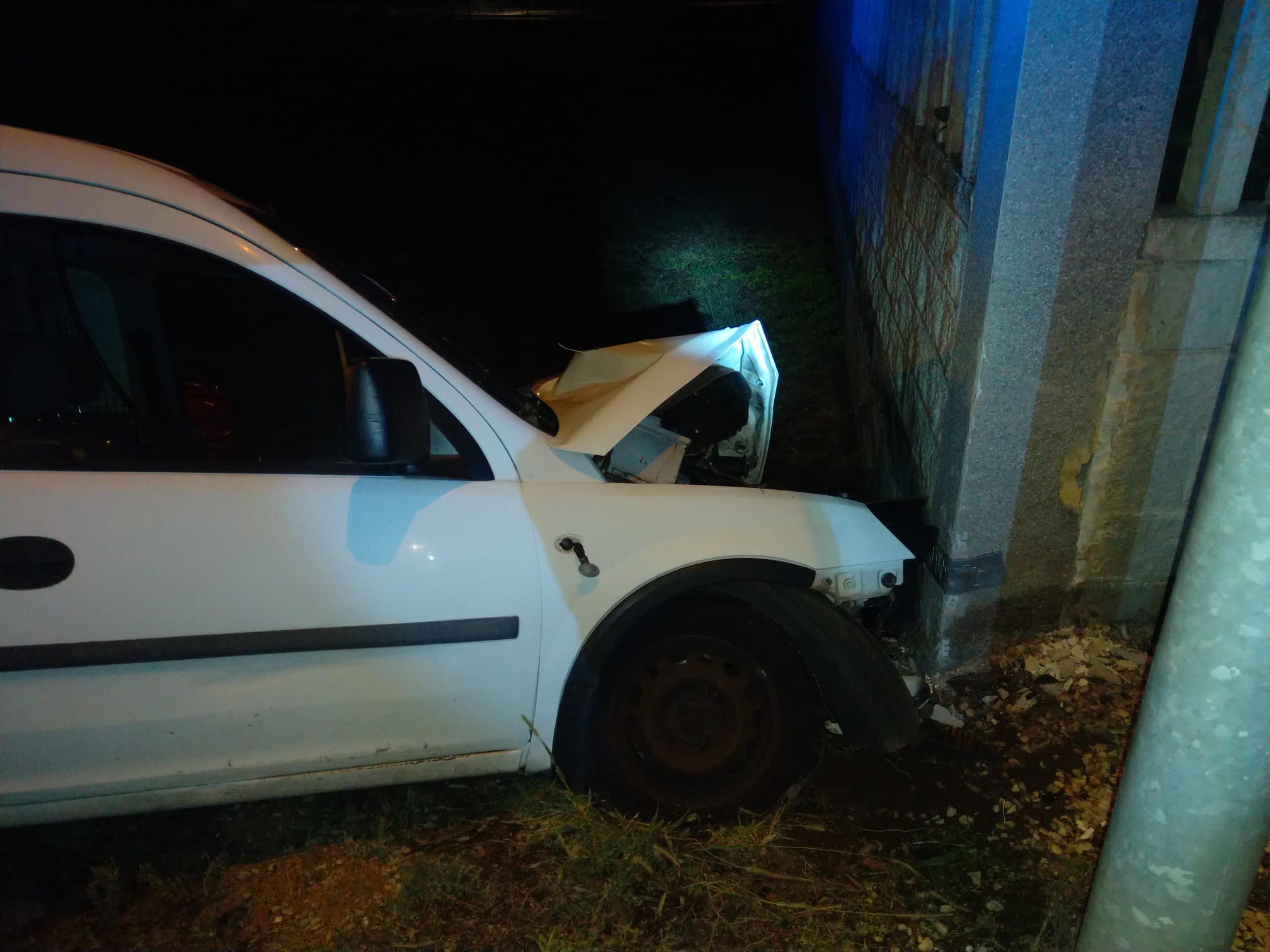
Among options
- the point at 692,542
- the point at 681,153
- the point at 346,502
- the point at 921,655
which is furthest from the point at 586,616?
the point at 681,153

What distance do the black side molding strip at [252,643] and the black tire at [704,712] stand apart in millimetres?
450

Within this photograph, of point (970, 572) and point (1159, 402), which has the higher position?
point (1159, 402)

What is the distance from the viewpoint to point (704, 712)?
2758 millimetres

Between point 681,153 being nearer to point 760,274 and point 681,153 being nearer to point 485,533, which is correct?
point 760,274

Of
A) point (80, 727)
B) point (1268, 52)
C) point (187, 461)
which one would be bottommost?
point (80, 727)

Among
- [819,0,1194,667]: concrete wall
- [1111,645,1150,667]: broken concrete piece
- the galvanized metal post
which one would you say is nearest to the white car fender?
[819,0,1194,667]: concrete wall

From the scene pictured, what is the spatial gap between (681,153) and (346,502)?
9.68m

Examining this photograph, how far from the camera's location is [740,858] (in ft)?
8.93

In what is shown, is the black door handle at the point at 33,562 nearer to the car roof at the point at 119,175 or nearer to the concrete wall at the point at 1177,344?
the car roof at the point at 119,175

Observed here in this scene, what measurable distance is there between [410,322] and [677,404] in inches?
36.5

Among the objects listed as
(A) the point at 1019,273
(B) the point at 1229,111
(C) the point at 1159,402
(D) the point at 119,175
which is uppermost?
(B) the point at 1229,111

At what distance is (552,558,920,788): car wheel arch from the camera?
255 cm

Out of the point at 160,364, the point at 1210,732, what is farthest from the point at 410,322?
the point at 1210,732

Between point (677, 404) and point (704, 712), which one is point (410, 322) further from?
point (704, 712)
